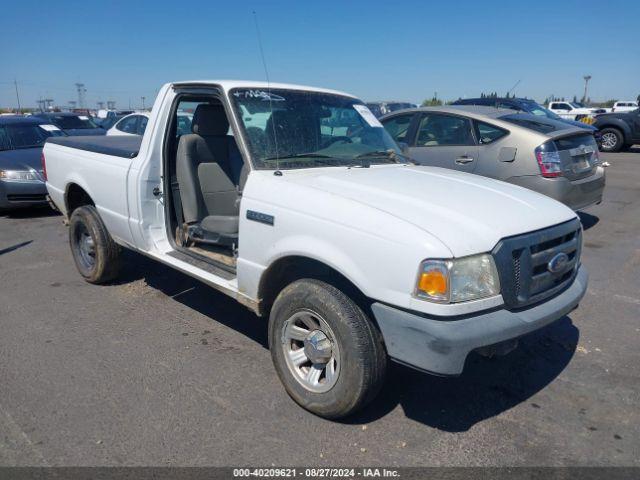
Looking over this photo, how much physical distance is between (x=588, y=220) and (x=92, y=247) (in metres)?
7.01

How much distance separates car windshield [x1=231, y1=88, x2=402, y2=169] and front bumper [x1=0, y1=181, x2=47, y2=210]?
20.5ft

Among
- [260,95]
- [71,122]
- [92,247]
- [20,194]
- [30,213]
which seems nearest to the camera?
[260,95]

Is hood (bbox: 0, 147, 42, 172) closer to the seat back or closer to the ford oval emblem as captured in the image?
the seat back

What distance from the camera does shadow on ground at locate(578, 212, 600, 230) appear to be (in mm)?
7621

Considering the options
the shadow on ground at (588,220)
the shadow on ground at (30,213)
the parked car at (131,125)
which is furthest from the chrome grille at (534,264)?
the parked car at (131,125)

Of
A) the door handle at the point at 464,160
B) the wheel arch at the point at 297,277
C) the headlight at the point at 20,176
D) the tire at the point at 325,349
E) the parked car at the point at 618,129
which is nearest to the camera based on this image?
the tire at the point at 325,349

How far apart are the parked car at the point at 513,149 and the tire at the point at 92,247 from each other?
11.8 ft

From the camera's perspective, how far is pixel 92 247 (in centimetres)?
522

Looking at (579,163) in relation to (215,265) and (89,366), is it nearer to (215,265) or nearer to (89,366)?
(215,265)

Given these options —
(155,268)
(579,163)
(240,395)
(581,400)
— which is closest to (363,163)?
(240,395)

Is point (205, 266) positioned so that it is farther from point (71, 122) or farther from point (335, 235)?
point (71, 122)

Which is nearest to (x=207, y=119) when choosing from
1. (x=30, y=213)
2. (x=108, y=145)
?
(x=108, y=145)

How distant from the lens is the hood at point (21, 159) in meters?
8.62

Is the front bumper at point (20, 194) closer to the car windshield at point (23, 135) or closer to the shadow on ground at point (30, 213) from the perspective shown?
the shadow on ground at point (30, 213)
